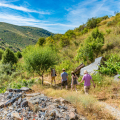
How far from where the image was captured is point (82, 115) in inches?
155

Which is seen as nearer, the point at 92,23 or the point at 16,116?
the point at 16,116

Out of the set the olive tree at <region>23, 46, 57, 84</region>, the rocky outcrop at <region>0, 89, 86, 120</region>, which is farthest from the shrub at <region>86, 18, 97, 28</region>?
the rocky outcrop at <region>0, 89, 86, 120</region>

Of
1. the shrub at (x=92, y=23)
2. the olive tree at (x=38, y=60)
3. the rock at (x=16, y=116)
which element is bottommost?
the rock at (x=16, y=116)

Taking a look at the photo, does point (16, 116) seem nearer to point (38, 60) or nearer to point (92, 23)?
point (38, 60)

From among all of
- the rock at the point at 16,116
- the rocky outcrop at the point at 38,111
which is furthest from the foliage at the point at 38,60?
the rock at the point at 16,116

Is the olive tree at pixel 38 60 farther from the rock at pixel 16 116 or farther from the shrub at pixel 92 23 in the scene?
the shrub at pixel 92 23

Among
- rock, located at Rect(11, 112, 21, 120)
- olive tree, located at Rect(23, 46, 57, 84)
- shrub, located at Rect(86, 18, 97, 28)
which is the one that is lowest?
rock, located at Rect(11, 112, 21, 120)

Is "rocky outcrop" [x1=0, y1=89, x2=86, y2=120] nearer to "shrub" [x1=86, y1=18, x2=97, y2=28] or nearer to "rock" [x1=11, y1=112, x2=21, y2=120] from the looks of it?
"rock" [x1=11, y1=112, x2=21, y2=120]

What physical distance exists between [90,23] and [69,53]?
19940mm

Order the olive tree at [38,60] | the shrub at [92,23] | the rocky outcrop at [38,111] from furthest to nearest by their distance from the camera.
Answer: the shrub at [92,23] → the olive tree at [38,60] → the rocky outcrop at [38,111]

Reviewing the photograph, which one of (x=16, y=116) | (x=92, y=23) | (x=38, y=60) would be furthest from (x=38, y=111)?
(x=92, y=23)

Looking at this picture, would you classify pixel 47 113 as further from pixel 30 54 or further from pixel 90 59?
pixel 90 59

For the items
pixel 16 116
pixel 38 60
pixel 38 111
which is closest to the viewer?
pixel 16 116

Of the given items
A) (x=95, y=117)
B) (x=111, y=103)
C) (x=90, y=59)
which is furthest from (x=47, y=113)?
(x=90, y=59)
